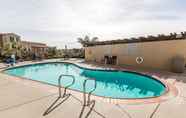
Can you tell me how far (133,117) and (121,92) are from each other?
140 inches

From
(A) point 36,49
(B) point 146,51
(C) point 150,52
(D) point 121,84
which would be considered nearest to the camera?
(D) point 121,84

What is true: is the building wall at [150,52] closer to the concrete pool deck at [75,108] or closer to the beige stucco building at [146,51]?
the beige stucco building at [146,51]

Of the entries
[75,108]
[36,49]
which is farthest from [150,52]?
[36,49]

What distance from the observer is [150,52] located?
37.7ft

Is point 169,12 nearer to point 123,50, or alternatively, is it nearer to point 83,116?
point 123,50

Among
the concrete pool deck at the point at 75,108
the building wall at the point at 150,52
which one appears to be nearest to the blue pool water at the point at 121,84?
the concrete pool deck at the point at 75,108

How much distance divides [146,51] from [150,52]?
36 cm

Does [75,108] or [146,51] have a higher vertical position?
[146,51]

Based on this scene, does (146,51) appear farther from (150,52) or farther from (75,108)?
(75,108)

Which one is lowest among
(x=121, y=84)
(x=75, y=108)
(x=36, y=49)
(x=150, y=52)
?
(x=121, y=84)

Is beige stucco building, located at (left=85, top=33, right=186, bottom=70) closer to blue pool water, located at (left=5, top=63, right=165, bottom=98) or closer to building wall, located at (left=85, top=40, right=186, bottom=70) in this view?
building wall, located at (left=85, top=40, right=186, bottom=70)

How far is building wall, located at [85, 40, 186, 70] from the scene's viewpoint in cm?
1020

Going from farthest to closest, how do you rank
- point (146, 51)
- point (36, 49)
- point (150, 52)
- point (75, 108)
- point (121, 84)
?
point (36, 49) < point (146, 51) < point (150, 52) < point (121, 84) < point (75, 108)

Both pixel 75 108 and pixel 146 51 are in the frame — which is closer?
pixel 75 108
